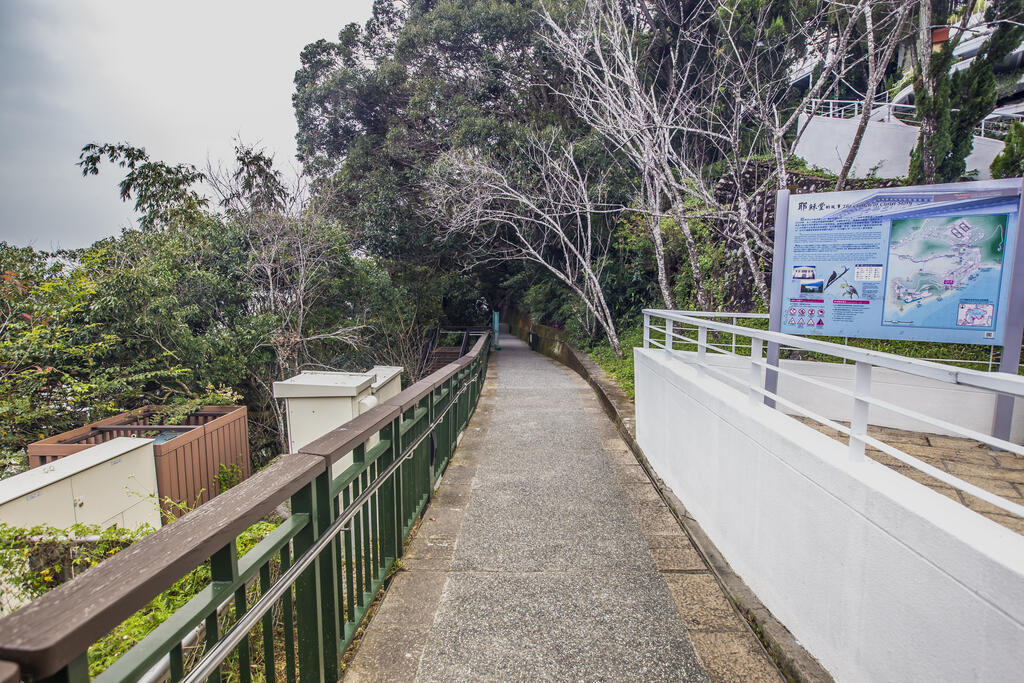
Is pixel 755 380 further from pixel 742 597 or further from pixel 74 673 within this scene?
pixel 74 673

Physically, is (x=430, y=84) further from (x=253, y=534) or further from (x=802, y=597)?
(x=802, y=597)

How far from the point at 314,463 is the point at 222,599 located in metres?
0.66

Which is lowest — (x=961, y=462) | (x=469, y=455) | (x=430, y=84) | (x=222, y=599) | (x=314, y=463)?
(x=469, y=455)

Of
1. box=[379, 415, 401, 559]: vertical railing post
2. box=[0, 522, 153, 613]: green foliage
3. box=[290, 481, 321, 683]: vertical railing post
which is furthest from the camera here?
box=[0, 522, 153, 613]: green foliage

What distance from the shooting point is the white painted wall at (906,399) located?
4.98 meters

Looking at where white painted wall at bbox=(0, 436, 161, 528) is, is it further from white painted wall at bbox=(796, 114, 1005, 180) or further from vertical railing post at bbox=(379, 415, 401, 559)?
white painted wall at bbox=(796, 114, 1005, 180)

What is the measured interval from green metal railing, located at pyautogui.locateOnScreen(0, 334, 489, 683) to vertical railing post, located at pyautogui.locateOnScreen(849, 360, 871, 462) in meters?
2.25

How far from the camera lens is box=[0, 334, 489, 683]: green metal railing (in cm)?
101

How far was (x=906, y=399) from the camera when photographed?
5.33 meters

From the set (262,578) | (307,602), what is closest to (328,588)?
(307,602)

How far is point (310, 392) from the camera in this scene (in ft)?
19.0

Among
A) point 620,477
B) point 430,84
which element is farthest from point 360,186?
point 620,477

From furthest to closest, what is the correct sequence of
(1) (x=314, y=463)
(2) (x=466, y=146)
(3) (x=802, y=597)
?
1. (2) (x=466, y=146)
2. (3) (x=802, y=597)
3. (1) (x=314, y=463)

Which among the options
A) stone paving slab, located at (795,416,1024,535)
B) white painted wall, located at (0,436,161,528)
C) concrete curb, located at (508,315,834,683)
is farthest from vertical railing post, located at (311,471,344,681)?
stone paving slab, located at (795,416,1024,535)
